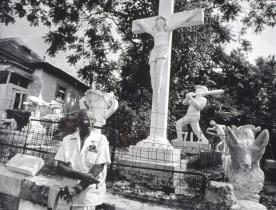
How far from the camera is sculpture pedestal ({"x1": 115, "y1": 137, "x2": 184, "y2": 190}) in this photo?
12.7 ft

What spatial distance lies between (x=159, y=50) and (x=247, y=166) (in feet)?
11.1

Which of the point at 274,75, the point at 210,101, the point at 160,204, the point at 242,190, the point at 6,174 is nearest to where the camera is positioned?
the point at 160,204

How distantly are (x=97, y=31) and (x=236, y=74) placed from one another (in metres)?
11.9

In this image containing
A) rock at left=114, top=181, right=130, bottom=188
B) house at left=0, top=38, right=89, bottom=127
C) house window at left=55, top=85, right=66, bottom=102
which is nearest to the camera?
rock at left=114, top=181, right=130, bottom=188

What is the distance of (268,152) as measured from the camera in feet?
35.1

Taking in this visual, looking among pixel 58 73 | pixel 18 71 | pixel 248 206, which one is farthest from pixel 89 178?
pixel 58 73

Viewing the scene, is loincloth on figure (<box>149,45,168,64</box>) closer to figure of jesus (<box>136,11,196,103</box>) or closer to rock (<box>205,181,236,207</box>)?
figure of jesus (<box>136,11,196,103</box>)

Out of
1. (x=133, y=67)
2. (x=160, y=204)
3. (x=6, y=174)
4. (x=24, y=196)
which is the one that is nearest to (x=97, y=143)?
(x=160, y=204)

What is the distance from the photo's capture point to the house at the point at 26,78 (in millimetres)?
14359

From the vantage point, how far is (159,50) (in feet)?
18.7

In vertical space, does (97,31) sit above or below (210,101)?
above

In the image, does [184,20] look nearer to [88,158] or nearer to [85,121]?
[85,121]

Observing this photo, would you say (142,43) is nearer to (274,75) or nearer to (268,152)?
(268,152)

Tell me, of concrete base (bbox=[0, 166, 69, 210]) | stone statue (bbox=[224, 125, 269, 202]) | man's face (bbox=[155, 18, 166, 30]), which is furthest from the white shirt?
man's face (bbox=[155, 18, 166, 30])
